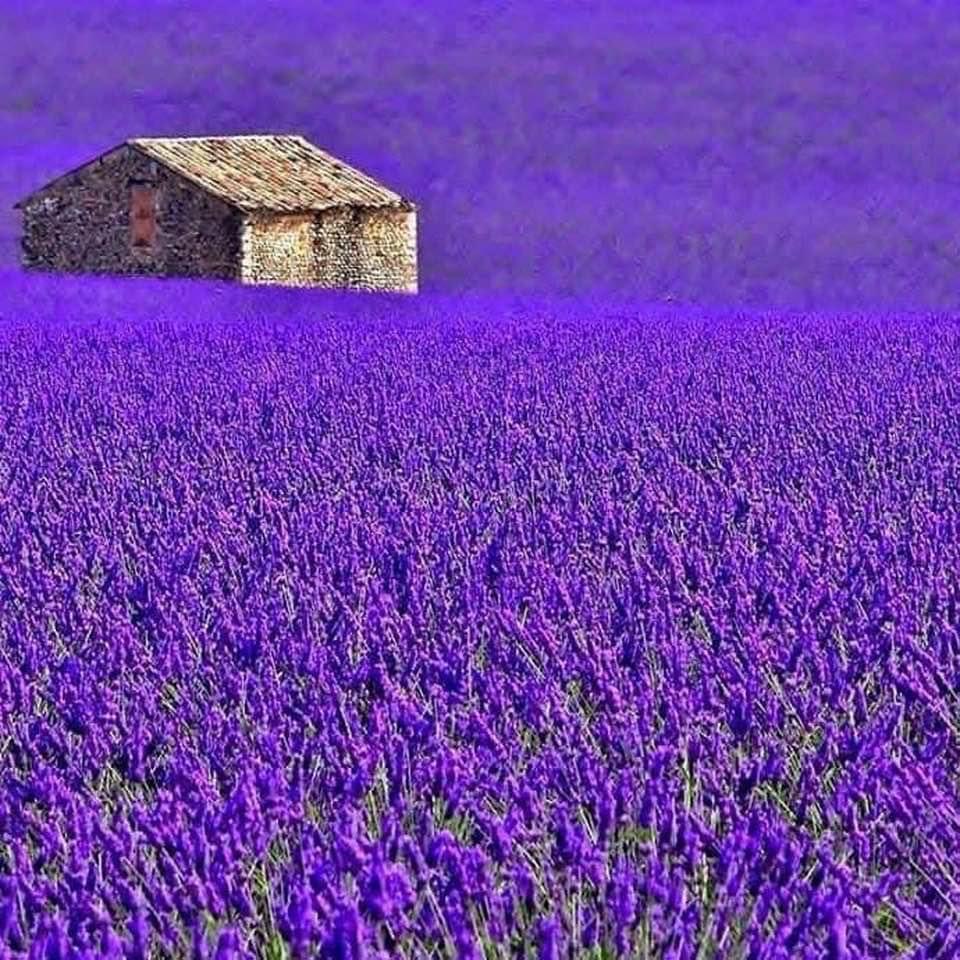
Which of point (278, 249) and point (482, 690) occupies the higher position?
point (482, 690)

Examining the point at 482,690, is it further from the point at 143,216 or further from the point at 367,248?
the point at 367,248

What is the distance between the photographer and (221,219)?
2333 cm

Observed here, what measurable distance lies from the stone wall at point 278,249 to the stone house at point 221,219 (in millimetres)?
12

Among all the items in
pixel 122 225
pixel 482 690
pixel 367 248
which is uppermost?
pixel 482 690

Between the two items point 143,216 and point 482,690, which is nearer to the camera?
point 482,690

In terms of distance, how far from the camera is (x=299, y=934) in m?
1.80

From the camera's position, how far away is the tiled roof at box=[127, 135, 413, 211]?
23750mm

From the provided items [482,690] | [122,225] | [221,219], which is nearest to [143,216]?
[122,225]

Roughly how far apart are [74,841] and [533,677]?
3.41 ft

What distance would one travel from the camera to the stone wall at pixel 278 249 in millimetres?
23250

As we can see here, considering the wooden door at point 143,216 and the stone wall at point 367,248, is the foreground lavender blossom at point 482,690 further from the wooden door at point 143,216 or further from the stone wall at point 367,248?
Answer: the stone wall at point 367,248

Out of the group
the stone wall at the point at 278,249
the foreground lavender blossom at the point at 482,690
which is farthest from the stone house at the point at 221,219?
the foreground lavender blossom at the point at 482,690

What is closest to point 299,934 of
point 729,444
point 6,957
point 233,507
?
point 6,957

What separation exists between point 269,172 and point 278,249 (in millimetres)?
1806
